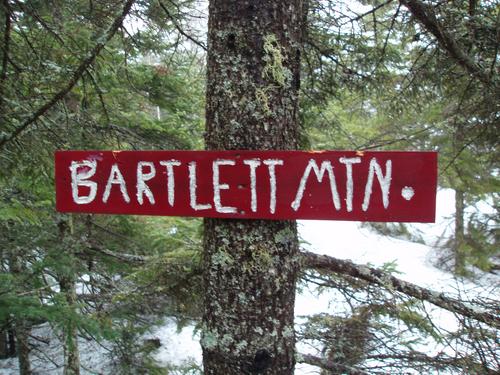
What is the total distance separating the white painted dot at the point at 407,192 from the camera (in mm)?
1532

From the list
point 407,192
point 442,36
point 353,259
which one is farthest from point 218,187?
point 353,259

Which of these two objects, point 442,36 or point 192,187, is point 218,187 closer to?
point 192,187

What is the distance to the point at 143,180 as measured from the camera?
67.2 inches

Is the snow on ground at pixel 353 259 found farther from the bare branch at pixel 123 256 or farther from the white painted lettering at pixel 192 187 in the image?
the white painted lettering at pixel 192 187

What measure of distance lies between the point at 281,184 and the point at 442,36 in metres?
1.52

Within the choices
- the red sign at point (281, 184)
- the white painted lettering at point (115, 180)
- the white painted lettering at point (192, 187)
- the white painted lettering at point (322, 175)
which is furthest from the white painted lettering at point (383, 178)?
the white painted lettering at point (115, 180)

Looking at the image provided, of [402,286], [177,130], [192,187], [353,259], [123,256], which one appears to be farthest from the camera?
[353,259]

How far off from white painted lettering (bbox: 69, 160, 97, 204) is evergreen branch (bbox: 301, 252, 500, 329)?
1.17 m

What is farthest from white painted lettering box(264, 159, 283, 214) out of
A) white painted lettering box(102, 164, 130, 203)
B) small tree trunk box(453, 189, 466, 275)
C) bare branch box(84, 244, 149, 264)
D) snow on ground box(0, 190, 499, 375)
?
small tree trunk box(453, 189, 466, 275)

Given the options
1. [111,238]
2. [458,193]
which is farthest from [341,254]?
[111,238]

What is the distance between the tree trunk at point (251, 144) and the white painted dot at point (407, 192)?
43 centimetres

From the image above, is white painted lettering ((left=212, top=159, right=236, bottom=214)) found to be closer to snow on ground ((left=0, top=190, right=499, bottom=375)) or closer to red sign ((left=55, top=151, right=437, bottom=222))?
red sign ((left=55, top=151, right=437, bottom=222))

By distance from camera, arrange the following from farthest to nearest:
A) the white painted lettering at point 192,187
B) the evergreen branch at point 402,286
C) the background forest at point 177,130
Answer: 1. the background forest at point 177,130
2. the evergreen branch at point 402,286
3. the white painted lettering at point 192,187

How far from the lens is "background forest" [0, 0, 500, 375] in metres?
2.49
